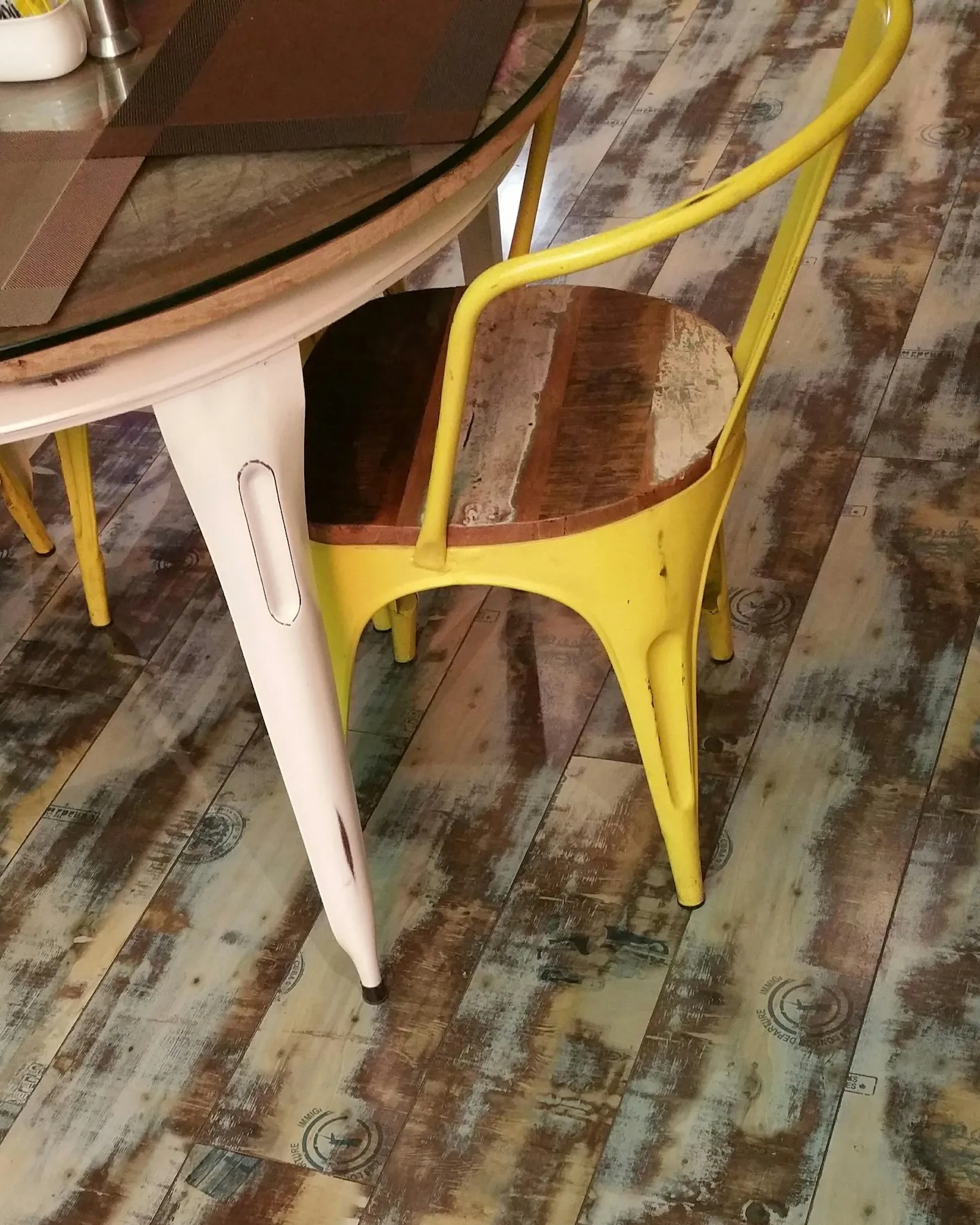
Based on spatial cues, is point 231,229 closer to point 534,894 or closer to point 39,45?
point 39,45

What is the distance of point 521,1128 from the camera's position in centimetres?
126

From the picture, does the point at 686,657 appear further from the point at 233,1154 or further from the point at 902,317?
the point at 902,317

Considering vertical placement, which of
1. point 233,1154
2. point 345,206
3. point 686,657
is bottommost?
point 233,1154

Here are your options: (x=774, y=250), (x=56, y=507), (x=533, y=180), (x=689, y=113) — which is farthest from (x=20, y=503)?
(x=689, y=113)

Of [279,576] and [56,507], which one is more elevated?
[279,576]

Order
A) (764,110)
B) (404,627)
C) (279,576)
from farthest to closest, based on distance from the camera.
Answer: (764,110), (404,627), (279,576)

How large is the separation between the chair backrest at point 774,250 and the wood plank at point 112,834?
624 mm

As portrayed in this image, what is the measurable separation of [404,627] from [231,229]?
82 cm

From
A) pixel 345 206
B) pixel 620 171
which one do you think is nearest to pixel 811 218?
pixel 345 206

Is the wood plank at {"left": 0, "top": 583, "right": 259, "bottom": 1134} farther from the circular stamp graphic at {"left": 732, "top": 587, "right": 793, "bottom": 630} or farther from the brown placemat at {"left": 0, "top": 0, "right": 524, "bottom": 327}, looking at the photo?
the brown placemat at {"left": 0, "top": 0, "right": 524, "bottom": 327}

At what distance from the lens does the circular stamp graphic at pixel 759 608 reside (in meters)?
1.72

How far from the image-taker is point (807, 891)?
4.66 feet

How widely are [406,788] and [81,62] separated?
83 centimetres

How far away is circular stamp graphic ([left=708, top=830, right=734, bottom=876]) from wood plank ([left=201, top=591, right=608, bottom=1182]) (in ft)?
0.65
